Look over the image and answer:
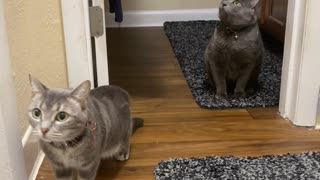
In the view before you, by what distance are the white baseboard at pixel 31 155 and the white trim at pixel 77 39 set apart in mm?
238

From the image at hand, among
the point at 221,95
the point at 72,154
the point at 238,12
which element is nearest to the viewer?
the point at 72,154

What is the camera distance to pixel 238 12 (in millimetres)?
1634

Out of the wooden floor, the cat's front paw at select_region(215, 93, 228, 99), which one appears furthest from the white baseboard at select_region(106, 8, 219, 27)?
the cat's front paw at select_region(215, 93, 228, 99)

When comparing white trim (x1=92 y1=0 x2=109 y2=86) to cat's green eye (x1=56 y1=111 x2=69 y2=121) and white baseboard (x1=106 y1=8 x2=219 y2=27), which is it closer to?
cat's green eye (x1=56 y1=111 x2=69 y2=121)

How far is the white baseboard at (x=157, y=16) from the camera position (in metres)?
3.23

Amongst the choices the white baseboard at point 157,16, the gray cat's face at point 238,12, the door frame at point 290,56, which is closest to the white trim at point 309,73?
the door frame at point 290,56

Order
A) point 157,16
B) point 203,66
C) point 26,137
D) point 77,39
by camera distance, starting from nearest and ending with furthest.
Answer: point 26,137 → point 77,39 → point 203,66 → point 157,16

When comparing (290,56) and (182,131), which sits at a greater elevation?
(290,56)

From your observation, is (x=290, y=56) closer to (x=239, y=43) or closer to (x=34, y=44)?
(x=239, y=43)

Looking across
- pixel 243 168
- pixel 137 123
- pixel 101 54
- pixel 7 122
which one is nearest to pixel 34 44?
pixel 101 54

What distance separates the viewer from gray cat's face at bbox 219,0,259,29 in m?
1.63

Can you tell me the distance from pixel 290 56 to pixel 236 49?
10.9 inches

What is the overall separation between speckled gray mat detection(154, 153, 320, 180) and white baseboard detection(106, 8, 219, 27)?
214cm

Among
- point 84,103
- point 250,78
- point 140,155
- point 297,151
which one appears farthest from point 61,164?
point 250,78
